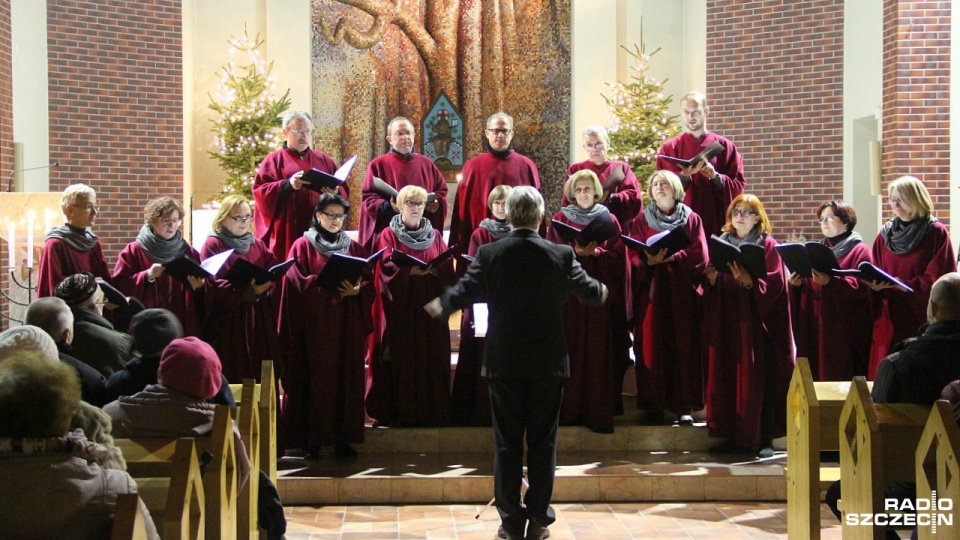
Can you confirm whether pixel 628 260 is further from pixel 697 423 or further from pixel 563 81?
pixel 563 81

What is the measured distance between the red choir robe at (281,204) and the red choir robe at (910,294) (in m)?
3.71

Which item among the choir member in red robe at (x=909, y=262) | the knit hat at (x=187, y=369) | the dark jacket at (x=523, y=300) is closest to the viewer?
the knit hat at (x=187, y=369)

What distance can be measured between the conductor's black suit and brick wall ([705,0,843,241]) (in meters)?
6.72

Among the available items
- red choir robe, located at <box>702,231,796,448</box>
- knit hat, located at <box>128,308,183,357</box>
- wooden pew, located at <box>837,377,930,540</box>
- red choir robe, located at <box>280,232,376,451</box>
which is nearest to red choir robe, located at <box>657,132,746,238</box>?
red choir robe, located at <box>702,231,796,448</box>

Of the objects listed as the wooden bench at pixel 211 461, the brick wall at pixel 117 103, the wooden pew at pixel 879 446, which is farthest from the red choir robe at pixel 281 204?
the wooden pew at pixel 879 446

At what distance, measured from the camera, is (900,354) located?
4.42 m

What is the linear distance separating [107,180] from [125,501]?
356 inches

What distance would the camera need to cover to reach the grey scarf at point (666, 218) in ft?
24.0

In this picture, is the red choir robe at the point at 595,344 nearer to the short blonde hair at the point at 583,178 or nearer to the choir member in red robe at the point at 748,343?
the short blonde hair at the point at 583,178

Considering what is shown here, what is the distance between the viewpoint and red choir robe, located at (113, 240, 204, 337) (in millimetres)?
6820

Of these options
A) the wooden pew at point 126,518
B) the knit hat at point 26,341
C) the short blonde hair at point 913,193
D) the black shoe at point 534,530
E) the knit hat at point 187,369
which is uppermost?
the short blonde hair at point 913,193

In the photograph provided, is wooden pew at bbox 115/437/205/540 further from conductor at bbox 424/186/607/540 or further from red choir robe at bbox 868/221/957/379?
red choir robe at bbox 868/221/957/379

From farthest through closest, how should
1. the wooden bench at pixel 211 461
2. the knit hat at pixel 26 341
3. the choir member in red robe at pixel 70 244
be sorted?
the choir member in red robe at pixel 70 244 → the knit hat at pixel 26 341 → the wooden bench at pixel 211 461

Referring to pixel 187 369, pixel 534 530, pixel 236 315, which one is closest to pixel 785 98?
pixel 236 315
